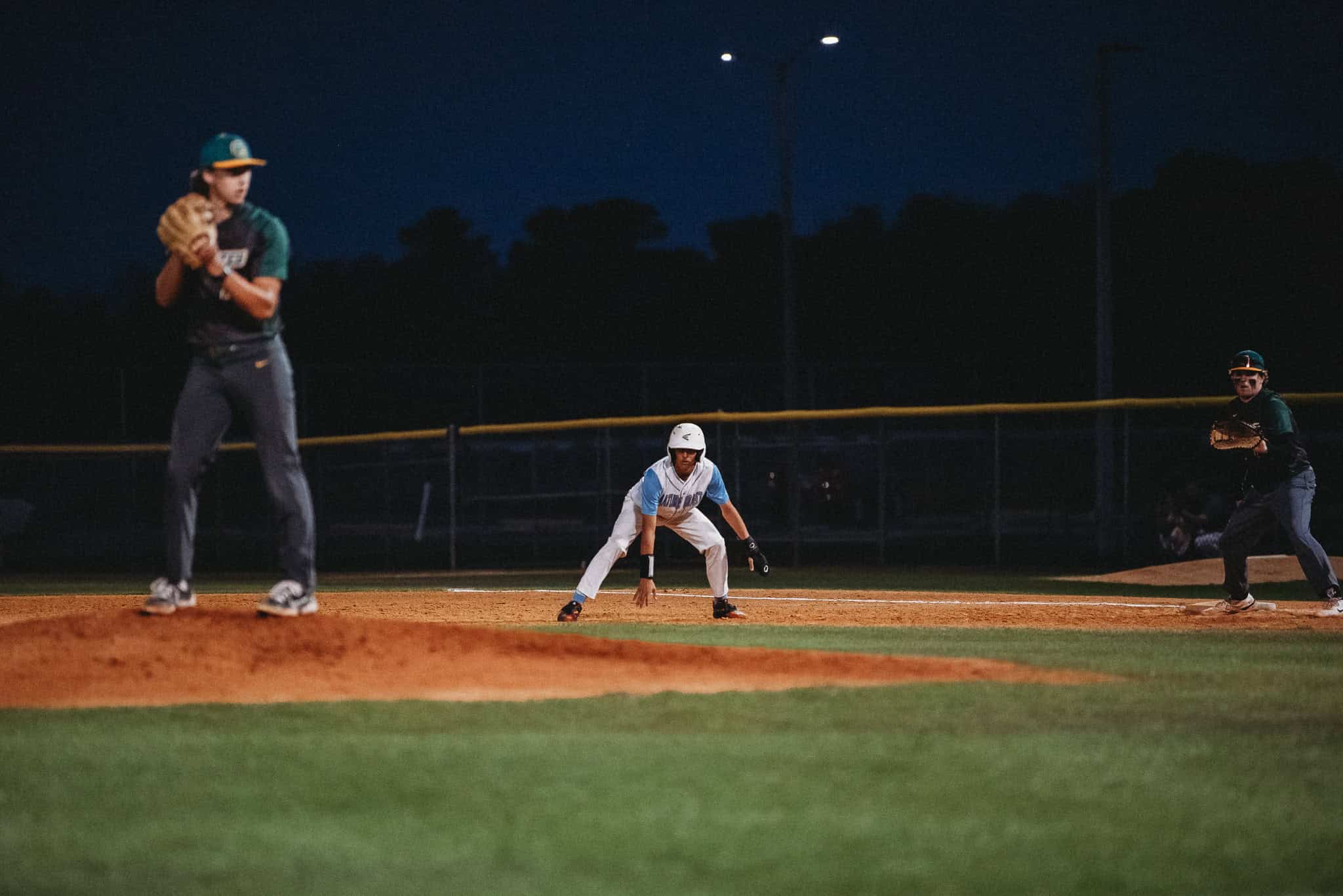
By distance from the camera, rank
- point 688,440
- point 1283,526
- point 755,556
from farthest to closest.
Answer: point 755,556, point 688,440, point 1283,526

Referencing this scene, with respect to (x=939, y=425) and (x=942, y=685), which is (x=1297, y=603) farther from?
(x=939, y=425)

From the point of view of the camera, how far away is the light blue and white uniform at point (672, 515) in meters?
12.0

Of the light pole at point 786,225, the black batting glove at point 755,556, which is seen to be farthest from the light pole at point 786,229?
the black batting glove at point 755,556

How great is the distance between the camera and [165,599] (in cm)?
780

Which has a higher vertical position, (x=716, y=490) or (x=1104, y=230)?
(x=1104, y=230)

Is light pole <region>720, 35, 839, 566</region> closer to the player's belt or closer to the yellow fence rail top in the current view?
the yellow fence rail top

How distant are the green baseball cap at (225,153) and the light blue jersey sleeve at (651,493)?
5012 millimetres

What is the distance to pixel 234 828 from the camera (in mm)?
4430

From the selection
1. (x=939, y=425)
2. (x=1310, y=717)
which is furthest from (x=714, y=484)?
(x=939, y=425)

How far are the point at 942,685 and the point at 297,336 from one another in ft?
156

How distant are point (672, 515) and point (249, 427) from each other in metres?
5.35

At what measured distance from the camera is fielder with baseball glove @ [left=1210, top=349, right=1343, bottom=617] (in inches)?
455

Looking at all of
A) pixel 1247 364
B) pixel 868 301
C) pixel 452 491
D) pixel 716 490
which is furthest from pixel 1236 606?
pixel 868 301

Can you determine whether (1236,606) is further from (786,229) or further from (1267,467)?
(786,229)
